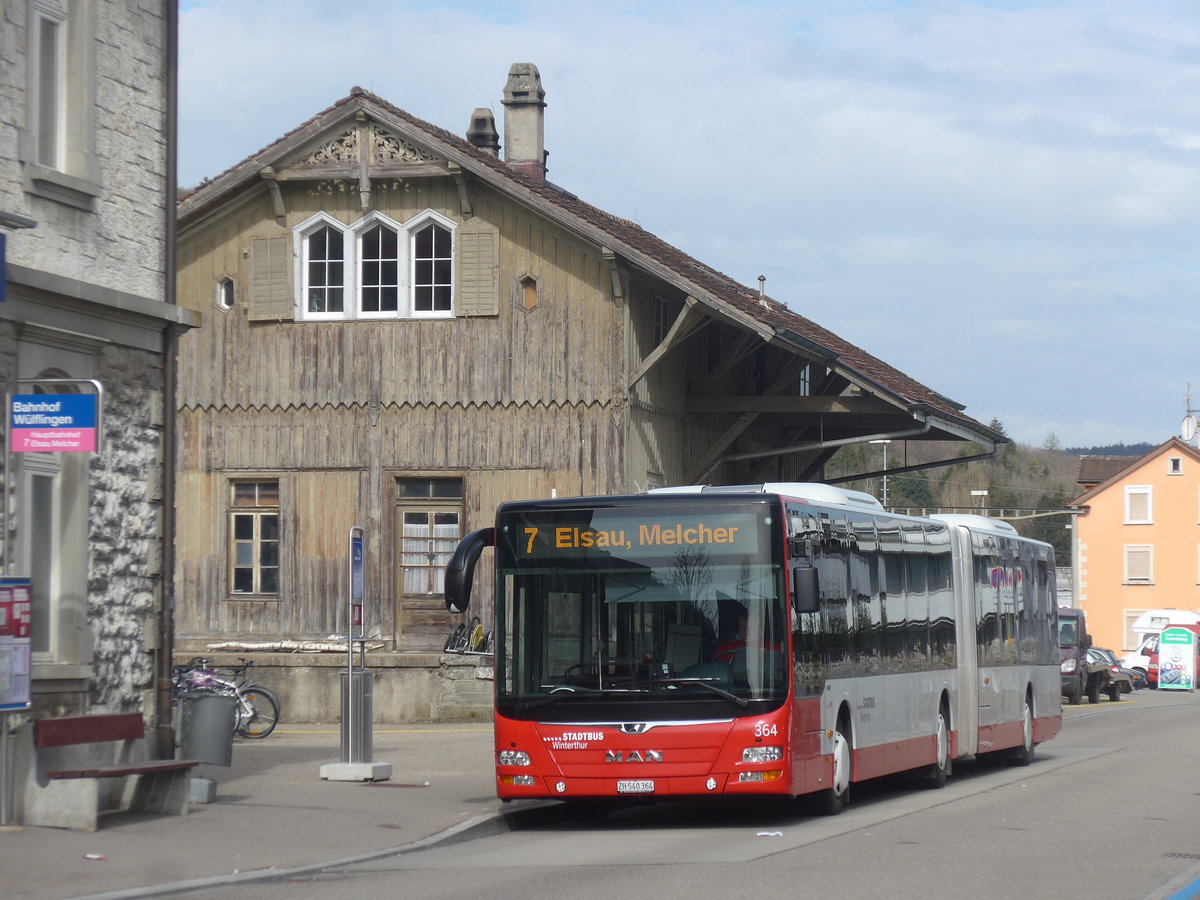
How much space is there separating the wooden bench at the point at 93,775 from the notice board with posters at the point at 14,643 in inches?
31.2

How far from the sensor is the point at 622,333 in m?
27.3

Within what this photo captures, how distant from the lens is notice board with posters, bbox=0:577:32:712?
1190 centimetres

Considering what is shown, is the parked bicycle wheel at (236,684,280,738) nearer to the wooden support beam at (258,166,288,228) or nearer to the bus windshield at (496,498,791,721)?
the wooden support beam at (258,166,288,228)

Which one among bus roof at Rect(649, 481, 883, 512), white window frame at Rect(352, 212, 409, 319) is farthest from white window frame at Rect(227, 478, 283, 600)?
bus roof at Rect(649, 481, 883, 512)

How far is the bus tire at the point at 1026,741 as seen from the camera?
2256cm

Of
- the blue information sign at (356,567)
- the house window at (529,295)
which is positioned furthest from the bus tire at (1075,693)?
the blue information sign at (356,567)

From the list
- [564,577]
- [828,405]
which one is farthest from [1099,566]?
[564,577]

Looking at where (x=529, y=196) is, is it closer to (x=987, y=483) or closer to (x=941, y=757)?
(x=941, y=757)

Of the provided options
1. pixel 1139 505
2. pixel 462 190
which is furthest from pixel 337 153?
pixel 1139 505

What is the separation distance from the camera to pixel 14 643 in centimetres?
1195

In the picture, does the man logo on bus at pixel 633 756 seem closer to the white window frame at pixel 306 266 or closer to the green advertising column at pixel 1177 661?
the white window frame at pixel 306 266

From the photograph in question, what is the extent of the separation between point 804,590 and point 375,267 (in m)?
15.4

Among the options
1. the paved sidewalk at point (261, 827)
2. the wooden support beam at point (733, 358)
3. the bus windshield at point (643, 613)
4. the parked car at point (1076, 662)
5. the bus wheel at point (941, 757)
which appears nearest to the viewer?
the paved sidewalk at point (261, 827)

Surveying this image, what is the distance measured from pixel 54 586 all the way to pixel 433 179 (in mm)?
15217
